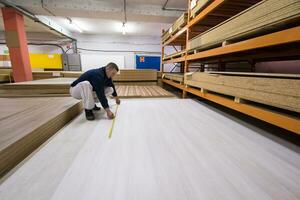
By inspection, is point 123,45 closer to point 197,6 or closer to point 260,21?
point 197,6

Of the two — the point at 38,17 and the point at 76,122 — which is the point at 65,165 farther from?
the point at 38,17

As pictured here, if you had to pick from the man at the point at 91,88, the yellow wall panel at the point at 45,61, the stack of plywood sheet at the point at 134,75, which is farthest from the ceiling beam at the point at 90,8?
the man at the point at 91,88

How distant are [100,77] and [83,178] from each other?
147cm

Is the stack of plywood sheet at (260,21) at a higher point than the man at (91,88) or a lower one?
higher

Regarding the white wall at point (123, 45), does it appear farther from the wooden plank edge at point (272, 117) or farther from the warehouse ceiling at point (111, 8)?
the wooden plank edge at point (272, 117)

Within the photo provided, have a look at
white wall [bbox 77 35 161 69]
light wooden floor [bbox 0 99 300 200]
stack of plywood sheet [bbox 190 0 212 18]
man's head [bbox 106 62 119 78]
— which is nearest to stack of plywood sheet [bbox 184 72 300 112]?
light wooden floor [bbox 0 99 300 200]

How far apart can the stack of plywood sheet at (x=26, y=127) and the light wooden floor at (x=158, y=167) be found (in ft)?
0.35

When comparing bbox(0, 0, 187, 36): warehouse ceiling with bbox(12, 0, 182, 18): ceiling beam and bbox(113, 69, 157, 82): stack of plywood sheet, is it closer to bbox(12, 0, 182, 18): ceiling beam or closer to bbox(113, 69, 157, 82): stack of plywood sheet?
bbox(12, 0, 182, 18): ceiling beam

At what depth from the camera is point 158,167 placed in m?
1.14

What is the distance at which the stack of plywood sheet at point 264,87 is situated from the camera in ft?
4.11

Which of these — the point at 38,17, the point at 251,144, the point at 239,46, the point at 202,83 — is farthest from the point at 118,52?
the point at 251,144

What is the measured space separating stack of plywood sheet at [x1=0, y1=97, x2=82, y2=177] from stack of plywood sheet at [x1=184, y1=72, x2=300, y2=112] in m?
2.34

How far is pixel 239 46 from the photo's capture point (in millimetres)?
1920

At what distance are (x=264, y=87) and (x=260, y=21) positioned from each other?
727 mm
